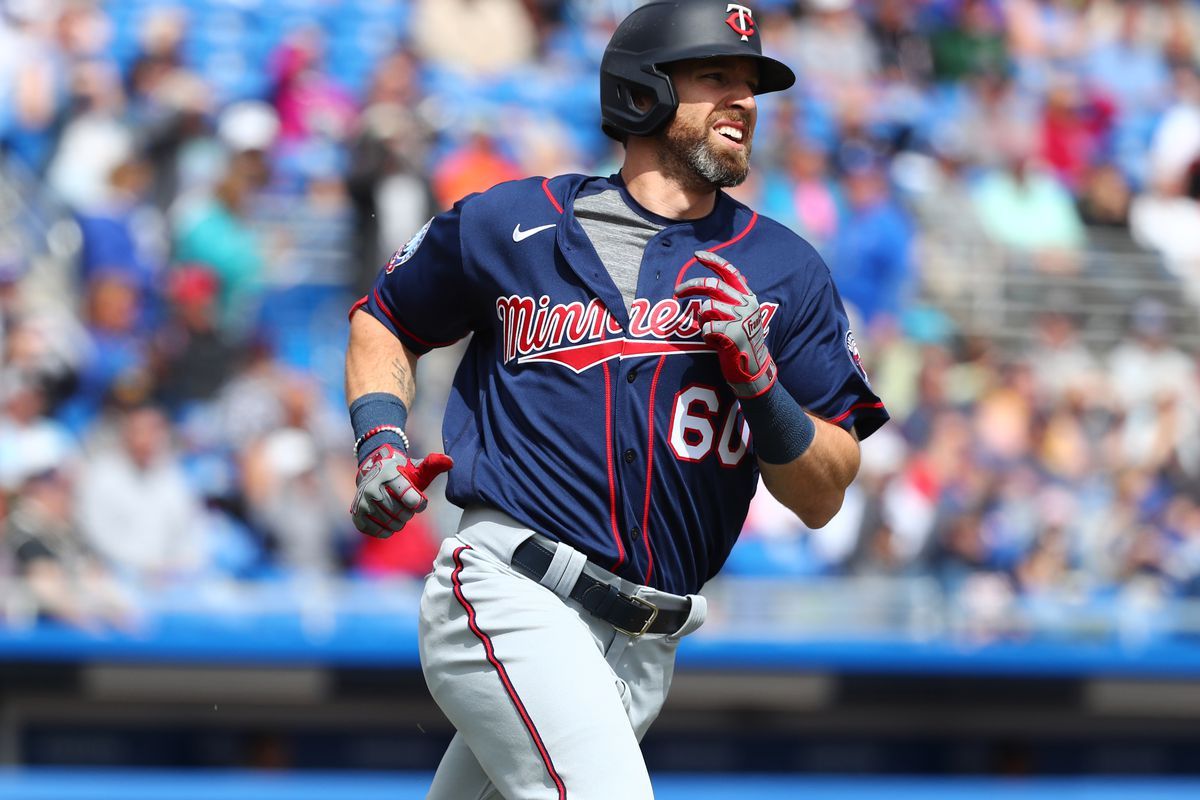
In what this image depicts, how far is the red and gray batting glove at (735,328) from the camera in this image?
347 cm

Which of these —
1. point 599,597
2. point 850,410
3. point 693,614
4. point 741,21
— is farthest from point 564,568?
point 741,21

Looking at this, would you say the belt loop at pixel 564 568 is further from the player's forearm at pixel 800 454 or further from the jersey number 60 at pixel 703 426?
the player's forearm at pixel 800 454

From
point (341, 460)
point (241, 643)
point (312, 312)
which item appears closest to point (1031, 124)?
point (312, 312)

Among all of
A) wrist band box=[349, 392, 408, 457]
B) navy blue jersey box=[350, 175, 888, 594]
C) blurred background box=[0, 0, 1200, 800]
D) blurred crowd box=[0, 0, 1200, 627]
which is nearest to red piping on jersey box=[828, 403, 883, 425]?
navy blue jersey box=[350, 175, 888, 594]

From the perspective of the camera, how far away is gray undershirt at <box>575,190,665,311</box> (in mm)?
3797

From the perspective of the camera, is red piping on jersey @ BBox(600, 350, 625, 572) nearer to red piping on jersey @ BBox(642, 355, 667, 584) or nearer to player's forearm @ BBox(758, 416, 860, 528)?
red piping on jersey @ BBox(642, 355, 667, 584)

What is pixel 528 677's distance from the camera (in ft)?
11.5

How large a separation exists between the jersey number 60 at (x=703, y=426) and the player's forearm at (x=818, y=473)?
10cm

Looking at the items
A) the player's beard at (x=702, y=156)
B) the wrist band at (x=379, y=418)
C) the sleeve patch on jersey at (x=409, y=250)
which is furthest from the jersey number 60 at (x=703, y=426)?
the sleeve patch on jersey at (x=409, y=250)

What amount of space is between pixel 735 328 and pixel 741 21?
0.74 meters

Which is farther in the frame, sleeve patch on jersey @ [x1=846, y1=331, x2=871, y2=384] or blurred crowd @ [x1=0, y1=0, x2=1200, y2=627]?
blurred crowd @ [x1=0, y1=0, x2=1200, y2=627]

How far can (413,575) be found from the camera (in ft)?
27.9

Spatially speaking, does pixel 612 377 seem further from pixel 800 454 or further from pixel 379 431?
pixel 379 431

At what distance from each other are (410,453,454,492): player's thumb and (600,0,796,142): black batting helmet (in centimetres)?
83
